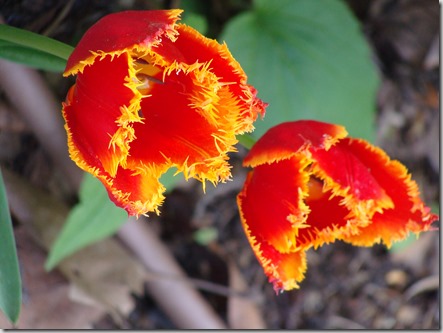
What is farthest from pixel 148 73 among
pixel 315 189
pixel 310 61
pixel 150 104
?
pixel 310 61

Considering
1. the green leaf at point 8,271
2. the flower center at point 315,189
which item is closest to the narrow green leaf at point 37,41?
the green leaf at point 8,271

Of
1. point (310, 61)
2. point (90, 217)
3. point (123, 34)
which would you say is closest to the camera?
point (123, 34)

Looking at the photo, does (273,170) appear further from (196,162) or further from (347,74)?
(347,74)

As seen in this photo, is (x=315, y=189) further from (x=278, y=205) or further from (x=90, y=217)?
(x=90, y=217)

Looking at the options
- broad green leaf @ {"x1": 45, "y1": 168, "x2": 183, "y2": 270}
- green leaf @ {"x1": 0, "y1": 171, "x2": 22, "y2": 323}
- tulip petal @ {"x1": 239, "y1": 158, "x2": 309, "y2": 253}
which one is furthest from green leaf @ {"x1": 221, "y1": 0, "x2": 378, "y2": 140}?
green leaf @ {"x1": 0, "y1": 171, "x2": 22, "y2": 323}

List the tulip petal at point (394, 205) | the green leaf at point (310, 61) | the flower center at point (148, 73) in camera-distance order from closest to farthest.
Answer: the flower center at point (148, 73) → the tulip petal at point (394, 205) → the green leaf at point (310, 61)

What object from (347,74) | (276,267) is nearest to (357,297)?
(347,74)

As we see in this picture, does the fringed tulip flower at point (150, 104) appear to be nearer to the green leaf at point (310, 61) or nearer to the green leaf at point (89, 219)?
the green leaf at point (89, 219)
